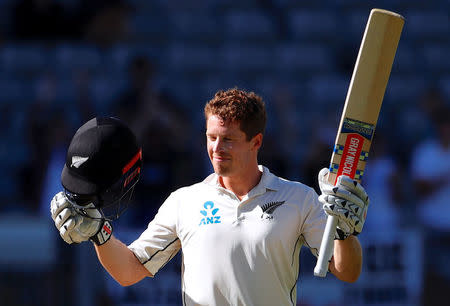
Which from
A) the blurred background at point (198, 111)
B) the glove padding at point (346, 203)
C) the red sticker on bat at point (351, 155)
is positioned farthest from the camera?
the blurred background at point (198, 111)

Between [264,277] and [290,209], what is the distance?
31 cm

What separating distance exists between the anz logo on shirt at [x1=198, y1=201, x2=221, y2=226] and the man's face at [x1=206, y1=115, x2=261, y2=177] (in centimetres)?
16

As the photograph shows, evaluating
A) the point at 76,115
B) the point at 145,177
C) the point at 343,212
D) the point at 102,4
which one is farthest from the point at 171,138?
the point at 343,212

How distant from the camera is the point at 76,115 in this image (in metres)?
8.95

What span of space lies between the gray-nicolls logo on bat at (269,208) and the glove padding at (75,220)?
0.67 metres

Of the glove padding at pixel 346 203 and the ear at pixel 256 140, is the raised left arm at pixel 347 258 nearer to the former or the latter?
the glove padding at pixel 346 203

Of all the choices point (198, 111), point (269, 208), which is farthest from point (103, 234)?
point (198, 111)

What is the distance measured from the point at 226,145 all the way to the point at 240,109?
16 cm

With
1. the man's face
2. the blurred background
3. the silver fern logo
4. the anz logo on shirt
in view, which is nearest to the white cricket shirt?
the anz logo on shirt

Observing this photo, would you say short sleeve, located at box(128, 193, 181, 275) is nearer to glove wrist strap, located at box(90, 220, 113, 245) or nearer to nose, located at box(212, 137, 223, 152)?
glove wrist strap, located at box(90, 220, 113, 245)

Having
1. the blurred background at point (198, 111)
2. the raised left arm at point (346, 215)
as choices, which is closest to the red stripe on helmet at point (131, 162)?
the raised left arm at point (346, 215)

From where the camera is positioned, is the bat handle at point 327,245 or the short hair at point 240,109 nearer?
the bat handle at point 327,245

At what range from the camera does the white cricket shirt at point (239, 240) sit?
3641mm

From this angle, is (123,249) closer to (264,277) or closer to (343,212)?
(264,277)
